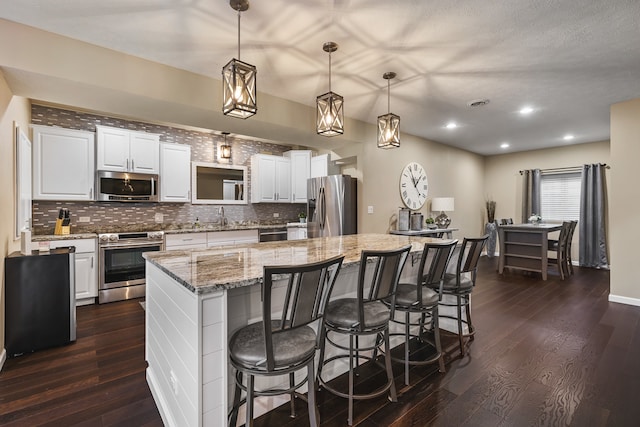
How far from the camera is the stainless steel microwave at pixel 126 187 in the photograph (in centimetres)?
412

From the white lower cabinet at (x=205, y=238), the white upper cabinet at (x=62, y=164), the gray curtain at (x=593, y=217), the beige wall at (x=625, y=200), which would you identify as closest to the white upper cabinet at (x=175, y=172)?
the white lower cabinet at (x=205, y=238)

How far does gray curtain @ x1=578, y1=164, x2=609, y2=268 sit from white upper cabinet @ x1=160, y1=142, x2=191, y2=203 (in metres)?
7.62

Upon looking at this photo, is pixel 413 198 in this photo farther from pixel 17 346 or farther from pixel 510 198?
pixel 17 346

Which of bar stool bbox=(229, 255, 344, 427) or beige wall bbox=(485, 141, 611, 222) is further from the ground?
beige wall bbox=(485, 141, 611, 222)

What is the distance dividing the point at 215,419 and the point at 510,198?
7878 mm

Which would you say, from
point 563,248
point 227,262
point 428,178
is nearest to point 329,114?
point 227,262

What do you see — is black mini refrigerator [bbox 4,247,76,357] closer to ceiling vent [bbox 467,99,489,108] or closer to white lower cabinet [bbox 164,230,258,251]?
white lower cabinet [bbox 164,230,258,251]

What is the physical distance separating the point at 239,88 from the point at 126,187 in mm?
3313

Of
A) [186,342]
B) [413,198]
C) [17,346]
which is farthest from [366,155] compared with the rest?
[17,346]

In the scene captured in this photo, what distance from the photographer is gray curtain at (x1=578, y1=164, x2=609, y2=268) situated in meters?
5.88

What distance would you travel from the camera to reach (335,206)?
4684 mm

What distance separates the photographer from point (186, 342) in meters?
1.44

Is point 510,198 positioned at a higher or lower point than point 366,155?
lower

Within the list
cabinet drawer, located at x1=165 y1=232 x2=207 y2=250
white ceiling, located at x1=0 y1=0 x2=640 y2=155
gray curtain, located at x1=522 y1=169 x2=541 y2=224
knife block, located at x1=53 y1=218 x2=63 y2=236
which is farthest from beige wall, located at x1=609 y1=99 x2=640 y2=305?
knife block, located at x1=53 y1=218 x2=63 y2=236
